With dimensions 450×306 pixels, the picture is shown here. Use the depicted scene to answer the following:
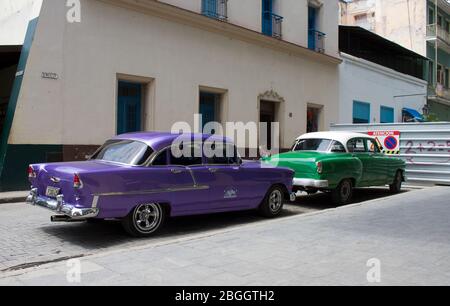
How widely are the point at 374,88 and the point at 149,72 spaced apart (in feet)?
51.4

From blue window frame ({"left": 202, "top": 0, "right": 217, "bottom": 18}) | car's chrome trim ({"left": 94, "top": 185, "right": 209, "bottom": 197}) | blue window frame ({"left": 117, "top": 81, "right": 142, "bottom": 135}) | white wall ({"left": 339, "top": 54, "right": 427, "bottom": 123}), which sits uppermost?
blue window frame ({"left": 202, "top": 0, "right": 217, "bottom": 18})

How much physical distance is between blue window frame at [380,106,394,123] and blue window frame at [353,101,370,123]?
1.72m

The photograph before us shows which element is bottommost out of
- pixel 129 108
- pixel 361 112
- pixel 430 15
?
pixel 129 108

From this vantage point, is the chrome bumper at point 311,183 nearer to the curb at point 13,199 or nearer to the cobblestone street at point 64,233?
the cobblestone street at point 64,233

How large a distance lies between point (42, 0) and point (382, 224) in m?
9.53

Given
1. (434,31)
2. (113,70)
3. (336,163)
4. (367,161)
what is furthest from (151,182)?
(434,31)

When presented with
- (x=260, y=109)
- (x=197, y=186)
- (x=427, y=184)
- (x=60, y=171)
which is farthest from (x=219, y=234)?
(x=260, y=109)

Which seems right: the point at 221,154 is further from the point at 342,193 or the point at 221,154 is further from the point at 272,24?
the point at 272,24

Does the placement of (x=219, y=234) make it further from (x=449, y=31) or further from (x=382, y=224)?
(x=449, y=31)

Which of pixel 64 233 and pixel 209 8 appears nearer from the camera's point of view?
pixel 64 233

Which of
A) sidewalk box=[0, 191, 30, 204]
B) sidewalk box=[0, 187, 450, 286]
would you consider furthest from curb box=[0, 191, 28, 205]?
sidewalk box=[0, 187, 450, 286]

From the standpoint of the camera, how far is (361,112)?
2516 cm

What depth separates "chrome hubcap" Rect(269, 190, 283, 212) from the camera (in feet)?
29.5

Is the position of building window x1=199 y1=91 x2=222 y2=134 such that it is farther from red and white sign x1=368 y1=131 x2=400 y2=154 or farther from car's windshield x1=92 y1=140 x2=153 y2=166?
car's windshield x1=92 y1=140 x2=153 y2=166
